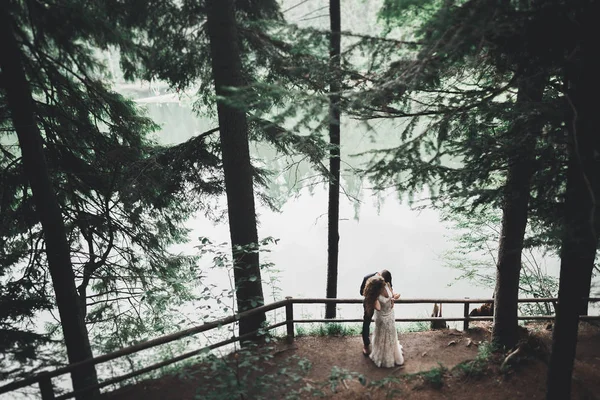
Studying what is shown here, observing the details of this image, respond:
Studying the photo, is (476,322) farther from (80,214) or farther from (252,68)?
(80,214)

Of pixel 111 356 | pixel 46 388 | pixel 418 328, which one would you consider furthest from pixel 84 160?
pixel 418 328

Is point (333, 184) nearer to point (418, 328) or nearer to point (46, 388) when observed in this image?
point (418, 328)

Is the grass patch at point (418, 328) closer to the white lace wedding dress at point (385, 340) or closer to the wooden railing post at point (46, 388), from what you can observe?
the white lace wedding dress at point (385, 340)

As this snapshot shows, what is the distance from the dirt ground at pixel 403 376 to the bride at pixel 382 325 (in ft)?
0.53

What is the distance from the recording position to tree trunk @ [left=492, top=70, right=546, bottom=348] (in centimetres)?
406

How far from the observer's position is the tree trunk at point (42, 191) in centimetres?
478

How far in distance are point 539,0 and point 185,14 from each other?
198 inches

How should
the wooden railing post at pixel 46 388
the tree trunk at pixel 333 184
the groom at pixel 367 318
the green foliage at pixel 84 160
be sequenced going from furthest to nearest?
the tree trunk at pixel 333 184 < the groom at pixel 367 318 < the green foliage at pixel 84 160 < the wooden railing post at pixel 46 388

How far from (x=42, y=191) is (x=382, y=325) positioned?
221 inches

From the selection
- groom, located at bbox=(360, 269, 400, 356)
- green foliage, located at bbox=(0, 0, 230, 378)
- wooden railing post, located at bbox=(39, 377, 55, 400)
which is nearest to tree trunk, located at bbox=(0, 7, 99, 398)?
green foliage, located at bbox=(0, 0, 230, 378)

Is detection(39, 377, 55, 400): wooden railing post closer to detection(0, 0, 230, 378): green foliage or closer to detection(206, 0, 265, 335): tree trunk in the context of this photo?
detection(0, 0, 230, 378): green foliage

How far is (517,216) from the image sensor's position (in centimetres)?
557

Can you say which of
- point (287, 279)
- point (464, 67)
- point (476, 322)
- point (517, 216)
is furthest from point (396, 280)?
point (464, 67)

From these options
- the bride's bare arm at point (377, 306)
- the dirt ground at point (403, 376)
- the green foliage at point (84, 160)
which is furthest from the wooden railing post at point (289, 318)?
the green foliage at point (84, 160)
